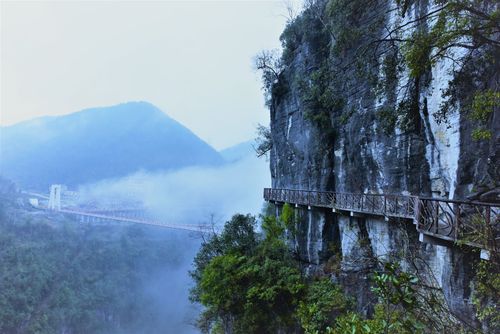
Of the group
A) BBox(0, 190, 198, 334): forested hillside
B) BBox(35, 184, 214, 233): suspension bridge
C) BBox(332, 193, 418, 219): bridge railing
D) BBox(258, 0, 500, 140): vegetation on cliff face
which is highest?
BBox(258, 0, 500, 140): vegetation on cliff face

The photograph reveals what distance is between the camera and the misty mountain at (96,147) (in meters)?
113

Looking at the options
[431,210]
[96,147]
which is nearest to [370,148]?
[431,210]

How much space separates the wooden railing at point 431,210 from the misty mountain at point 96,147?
111 metres

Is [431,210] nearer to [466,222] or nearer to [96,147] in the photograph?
[466,222]

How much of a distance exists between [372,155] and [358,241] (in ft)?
10.6

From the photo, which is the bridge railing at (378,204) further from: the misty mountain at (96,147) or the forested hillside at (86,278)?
the misty mountain at (96,147)

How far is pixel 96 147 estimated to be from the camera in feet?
470

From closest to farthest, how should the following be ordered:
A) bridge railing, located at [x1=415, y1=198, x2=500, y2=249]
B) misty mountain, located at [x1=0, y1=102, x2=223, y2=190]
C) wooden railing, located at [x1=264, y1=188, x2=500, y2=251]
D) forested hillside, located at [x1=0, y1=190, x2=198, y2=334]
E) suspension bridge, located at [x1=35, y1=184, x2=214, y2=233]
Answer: bridge railing, located at [x1=415, y1=198, x2=500, y2=249]
wooden railing, located at [x1=264, y1=188, x2=500, y2=251]
forested hillside, located at [x1=0, y1=190, x2=198, y2=334]
suspension bridge, located at [x1=35, y1=184, x2=214, y2=233]
misty mountain, located at [x1=0, y1=102, x2=223, y2=190]

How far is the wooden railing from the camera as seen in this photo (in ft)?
13.6

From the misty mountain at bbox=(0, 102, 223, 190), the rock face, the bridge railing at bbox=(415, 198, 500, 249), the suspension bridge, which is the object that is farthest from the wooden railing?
the misty mountain at bbox=(0, 102, 223, 190)

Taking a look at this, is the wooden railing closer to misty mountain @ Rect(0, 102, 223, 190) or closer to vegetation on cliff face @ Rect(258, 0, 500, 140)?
vegetation on cliff face @ Rect(258, 0, 500, 140)

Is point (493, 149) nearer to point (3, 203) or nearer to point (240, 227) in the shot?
point (240, 227)

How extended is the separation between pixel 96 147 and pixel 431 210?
158074mm

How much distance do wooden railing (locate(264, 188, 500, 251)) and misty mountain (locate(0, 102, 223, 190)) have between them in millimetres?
111208
